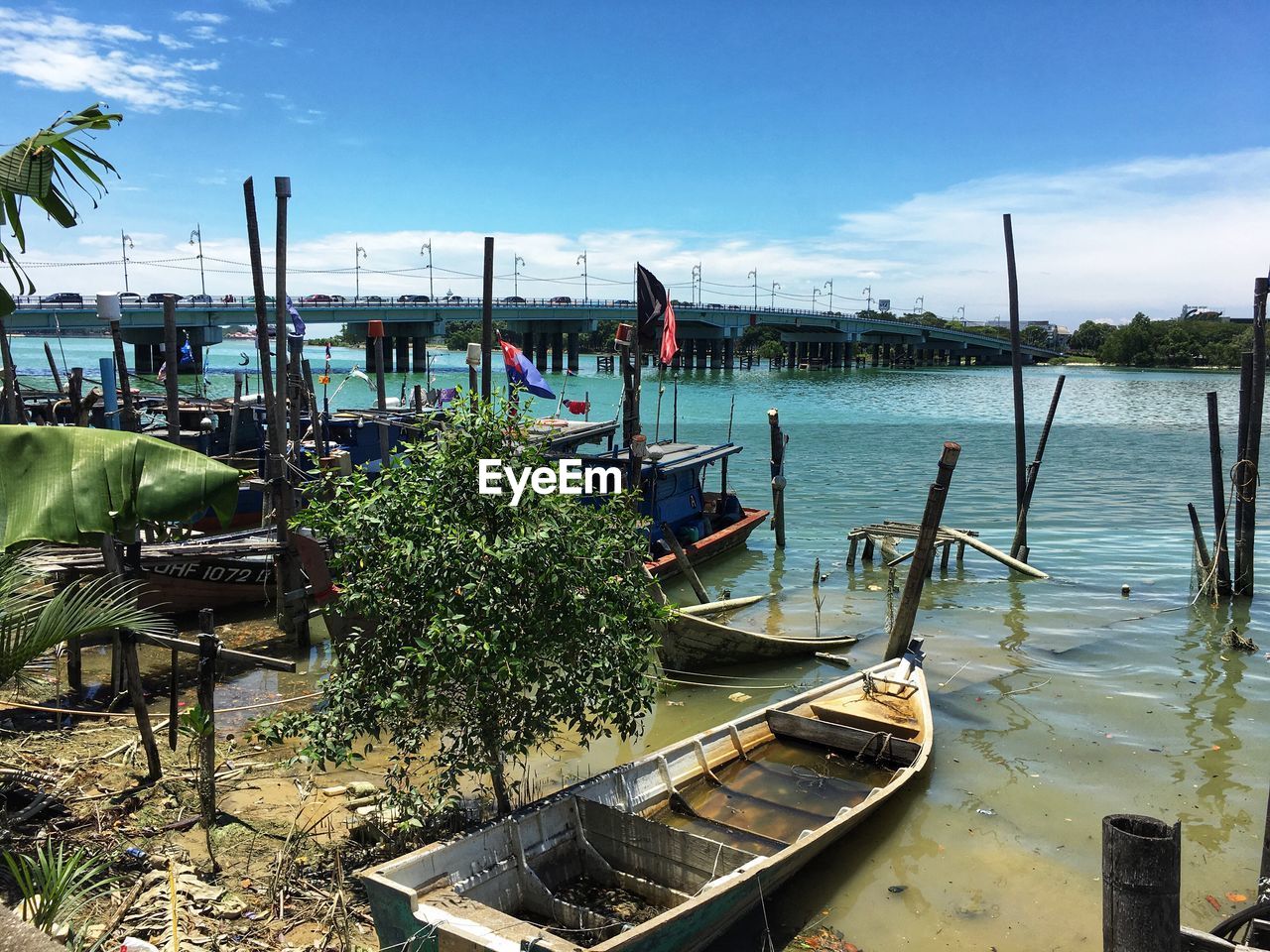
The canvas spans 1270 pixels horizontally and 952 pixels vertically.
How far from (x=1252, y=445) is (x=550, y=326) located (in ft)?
259

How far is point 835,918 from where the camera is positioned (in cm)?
761

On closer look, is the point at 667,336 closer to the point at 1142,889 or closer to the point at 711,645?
the point at 711,645

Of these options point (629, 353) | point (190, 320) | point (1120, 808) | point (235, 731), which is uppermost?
point (190, 320)

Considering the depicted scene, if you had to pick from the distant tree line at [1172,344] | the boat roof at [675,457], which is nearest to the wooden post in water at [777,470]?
the boat roof at [675,457]

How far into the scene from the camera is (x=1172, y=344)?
392ft

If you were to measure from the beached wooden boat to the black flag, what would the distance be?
5.23 m

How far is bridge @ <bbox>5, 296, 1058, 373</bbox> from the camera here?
55.8 m

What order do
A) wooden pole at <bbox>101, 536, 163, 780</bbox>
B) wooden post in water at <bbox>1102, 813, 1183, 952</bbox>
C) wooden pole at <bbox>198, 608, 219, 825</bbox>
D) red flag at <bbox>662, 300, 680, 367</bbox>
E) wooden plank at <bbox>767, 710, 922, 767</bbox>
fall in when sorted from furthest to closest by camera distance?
red flag at <bbox>662, 300, 680, 367</bbox> → wooden plank at <bbox>767, 710, 922, 767</bbox> → wooden pole at <bbox>101, 536, 163, 780</bbox> → wooden pole at <bbox>198, 608, 219, 825</bbox> → wooden post in water at <bbox>1102, 813, 1183, 952</bbox>

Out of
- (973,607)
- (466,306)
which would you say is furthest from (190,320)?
(973,607)

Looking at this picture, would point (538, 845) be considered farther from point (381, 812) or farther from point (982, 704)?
point (982, 704)

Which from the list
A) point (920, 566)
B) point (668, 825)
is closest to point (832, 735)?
point (668, 825)

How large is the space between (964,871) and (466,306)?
74948 mm

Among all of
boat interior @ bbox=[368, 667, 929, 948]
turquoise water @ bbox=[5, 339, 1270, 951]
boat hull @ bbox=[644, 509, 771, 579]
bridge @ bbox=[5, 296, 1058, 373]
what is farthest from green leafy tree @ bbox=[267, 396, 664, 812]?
bridge @ bbox=[5, 296, 1058, 373]

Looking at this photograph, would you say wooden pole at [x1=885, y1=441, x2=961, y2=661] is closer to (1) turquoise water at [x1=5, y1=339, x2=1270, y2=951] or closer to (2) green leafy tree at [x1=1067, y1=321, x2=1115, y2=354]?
(1) turquoise water at [x1=5, y1=339, x2=1270, y2=951]
